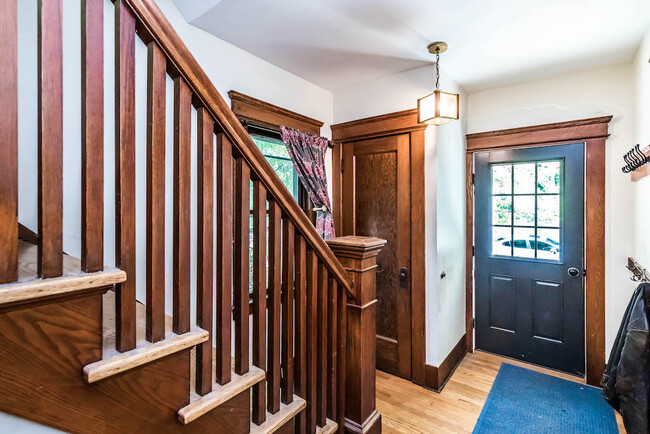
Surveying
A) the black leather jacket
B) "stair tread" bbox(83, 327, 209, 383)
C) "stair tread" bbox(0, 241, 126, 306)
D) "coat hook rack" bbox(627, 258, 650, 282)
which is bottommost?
the black leather jacket

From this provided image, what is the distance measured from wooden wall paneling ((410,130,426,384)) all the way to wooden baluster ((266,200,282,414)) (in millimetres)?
1762

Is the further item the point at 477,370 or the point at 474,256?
the point at 474,256

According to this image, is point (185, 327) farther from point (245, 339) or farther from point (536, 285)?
point (536, 285)

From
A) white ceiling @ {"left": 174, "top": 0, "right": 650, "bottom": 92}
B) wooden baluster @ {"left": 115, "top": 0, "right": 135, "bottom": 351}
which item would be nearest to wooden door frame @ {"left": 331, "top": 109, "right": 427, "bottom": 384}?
white ceiling @ {"left": 174, "top": 0, "right": 650, "bottom": 92}

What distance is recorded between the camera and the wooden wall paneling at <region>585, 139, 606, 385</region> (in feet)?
8.48

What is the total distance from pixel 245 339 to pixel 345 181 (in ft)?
7.33

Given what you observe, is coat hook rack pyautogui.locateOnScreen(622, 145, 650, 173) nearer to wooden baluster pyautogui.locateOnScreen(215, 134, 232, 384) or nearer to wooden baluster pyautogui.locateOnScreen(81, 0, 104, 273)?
wooden baluster pyautogui.locateOnScreen(215, 134, 232, 384)

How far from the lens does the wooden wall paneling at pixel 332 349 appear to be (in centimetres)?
140

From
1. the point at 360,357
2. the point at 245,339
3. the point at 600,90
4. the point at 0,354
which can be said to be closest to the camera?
the point at 0,354

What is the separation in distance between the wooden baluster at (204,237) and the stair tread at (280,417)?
0.96 feet

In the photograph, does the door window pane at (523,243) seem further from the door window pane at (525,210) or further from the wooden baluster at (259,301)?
the wooden baluster at (259,301)

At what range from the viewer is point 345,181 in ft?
10.2

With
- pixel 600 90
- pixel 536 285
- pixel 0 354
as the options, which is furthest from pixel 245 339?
pixel 600 90

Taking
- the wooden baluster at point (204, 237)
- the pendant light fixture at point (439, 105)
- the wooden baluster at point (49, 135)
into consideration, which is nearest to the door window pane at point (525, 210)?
the pendant light fixture at point (439, 105)
